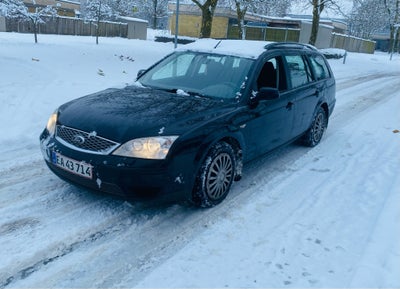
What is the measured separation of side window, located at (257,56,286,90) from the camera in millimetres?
4617

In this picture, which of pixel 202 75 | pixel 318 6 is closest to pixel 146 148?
pixel 202 75

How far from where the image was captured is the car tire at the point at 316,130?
20.4ft

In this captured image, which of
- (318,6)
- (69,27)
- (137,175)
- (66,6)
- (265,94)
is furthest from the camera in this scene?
(66,6)

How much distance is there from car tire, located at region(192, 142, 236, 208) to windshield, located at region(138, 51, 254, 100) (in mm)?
713

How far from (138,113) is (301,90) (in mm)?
2786

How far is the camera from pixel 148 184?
130 inches

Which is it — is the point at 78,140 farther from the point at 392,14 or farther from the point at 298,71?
the point at 392,14

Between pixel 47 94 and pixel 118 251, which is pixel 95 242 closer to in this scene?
pixel 118 251

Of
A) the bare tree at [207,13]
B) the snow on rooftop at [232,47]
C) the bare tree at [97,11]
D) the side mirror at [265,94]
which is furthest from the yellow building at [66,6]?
the side mirror at [265,94]

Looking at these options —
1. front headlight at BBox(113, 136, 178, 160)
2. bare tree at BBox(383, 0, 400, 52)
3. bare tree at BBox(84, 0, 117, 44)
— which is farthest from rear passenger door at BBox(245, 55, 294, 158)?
bare tree at BBox(383, 0, 400, 52)

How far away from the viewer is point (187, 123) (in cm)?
354

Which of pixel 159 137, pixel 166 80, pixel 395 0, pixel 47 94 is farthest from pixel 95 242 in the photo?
pixel 395 0

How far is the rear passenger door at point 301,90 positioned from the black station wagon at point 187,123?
0.02 m

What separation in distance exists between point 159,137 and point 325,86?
412cm
